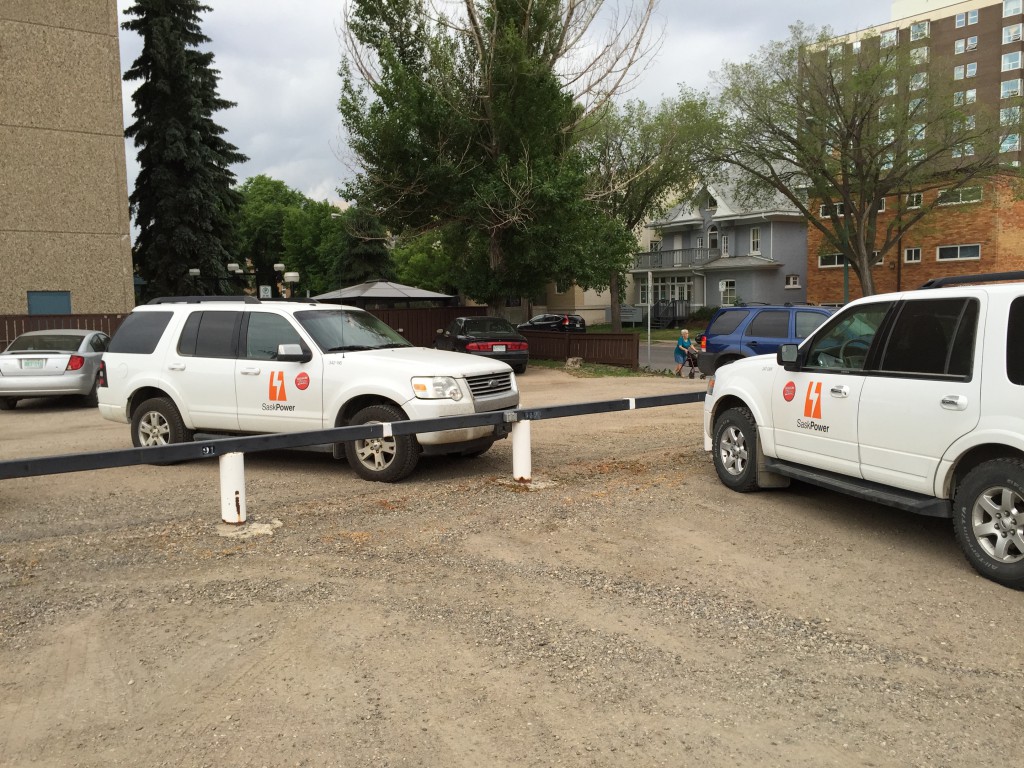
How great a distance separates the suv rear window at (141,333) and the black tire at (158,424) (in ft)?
2.04

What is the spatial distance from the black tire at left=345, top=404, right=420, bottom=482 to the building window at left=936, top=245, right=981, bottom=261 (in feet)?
154

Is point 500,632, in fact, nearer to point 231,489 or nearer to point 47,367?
point 231,489

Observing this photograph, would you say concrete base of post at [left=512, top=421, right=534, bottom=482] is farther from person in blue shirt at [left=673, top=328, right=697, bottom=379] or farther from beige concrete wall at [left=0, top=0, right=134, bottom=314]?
beige concrete wall at [left=0, top=0, right=134, bottom=314]

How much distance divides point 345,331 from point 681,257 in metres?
54.3

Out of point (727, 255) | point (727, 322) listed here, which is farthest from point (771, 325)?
point (727, 255)

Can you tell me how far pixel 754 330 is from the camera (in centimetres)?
1597

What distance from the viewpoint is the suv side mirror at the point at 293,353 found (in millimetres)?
8641

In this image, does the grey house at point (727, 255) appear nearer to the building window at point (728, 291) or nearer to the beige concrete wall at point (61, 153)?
the building window at point (728, 291)

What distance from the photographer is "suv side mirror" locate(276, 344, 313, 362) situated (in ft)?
28.3

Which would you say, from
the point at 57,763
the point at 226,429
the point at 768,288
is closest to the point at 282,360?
the point at 226,429

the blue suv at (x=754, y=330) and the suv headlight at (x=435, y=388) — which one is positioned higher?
the blue suv at (x=754, y=330)

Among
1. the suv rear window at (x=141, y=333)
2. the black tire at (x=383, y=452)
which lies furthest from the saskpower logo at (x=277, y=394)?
the suv rear window at (x=141, y=333)

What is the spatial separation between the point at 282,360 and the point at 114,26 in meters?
22.4

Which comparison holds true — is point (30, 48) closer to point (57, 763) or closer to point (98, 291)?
point (98, 291)
